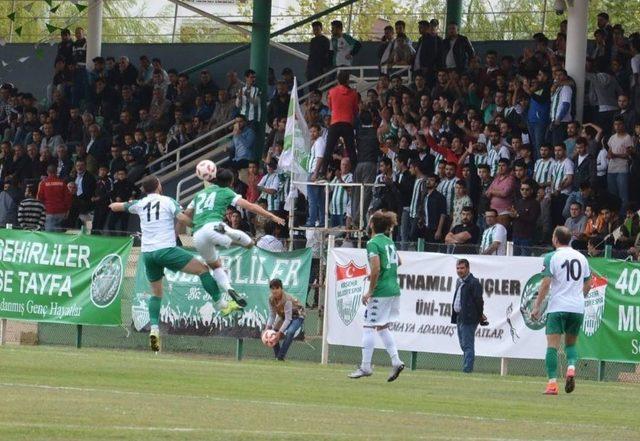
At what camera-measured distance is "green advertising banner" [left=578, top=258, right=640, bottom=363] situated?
2325 centimetres

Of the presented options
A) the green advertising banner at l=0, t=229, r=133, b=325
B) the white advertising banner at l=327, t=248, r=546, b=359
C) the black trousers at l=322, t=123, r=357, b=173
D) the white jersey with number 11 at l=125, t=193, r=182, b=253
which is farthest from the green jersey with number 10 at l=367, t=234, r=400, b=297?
the black trousers at l=322, t=123, r=357, b=173

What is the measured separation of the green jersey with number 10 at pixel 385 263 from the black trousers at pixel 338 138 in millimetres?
11567

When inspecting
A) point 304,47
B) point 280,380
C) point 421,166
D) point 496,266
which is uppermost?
point 304,47

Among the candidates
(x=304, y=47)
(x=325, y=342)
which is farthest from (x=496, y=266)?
(x=304, y=47)

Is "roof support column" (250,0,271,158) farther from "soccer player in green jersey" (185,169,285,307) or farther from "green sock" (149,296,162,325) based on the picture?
"soccer player in green jersey" (185,169,285,307)

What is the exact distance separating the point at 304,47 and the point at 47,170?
8562mm

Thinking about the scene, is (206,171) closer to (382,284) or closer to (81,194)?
(382,284)

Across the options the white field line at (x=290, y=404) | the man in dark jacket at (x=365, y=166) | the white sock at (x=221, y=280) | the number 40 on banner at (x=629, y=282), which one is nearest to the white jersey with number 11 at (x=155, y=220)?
the white sock at (x=221, y=280)

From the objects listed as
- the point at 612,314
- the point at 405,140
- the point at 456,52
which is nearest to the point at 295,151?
the point at 405,140

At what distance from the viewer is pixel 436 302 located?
25047 mm

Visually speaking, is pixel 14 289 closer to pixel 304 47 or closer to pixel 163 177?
pixel 163 177

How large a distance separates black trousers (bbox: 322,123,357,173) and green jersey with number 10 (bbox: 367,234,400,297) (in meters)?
11.6

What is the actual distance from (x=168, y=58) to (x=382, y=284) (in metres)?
24.5

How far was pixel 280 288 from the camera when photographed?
25938 millimetres
